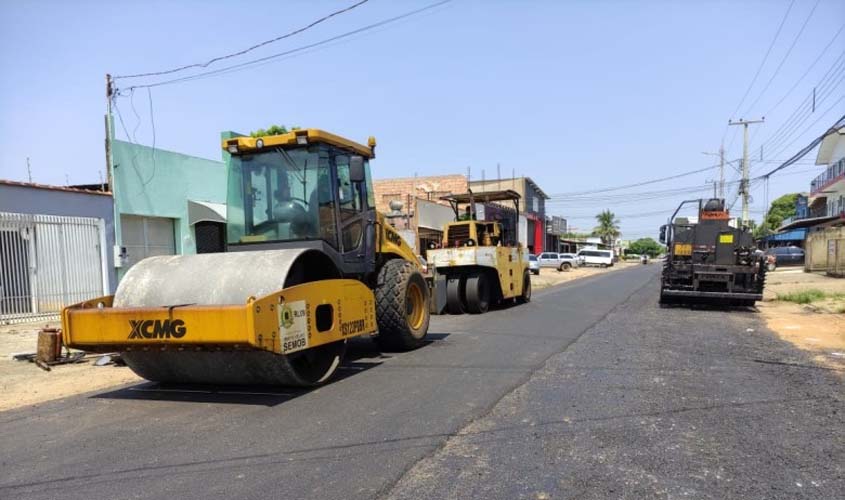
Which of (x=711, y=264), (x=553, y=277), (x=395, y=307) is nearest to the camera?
(x=395, y=307)

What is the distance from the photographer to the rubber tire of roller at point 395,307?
838cm

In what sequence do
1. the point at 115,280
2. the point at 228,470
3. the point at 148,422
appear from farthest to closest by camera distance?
the point at 115,280 → the point at 148,422 → the point at 228,470

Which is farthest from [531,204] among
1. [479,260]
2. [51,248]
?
[51,248]

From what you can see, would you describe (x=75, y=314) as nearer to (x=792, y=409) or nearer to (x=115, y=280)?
(x=792, y=409)

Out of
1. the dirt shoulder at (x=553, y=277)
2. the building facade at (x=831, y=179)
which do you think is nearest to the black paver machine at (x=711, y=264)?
the dirt shoulder at (x=553, y=277)

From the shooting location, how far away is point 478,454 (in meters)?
4.36

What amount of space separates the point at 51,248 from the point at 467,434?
12153mm

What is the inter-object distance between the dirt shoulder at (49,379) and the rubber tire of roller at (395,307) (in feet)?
10.7

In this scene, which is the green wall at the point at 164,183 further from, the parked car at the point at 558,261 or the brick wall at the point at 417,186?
the parked car at the point at 558,261

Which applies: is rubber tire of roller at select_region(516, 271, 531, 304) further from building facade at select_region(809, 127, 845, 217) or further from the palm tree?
the palm tree

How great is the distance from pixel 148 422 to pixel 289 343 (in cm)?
144

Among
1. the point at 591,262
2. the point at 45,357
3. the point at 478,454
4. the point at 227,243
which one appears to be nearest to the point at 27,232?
the point at 45,357

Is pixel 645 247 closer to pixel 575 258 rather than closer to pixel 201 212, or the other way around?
pixel 575 258

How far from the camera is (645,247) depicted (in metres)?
139
